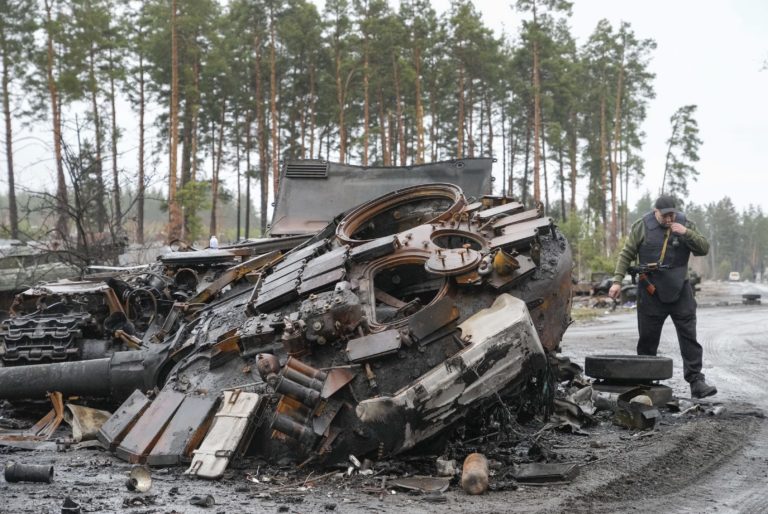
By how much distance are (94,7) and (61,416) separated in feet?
82.1

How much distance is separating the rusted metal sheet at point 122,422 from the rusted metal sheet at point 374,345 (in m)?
1.75

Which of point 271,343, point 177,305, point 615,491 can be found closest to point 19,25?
point 177,305

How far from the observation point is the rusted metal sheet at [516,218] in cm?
591

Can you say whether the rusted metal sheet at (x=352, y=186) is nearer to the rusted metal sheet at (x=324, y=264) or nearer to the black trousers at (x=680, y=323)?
the black trousers at (x=680, y=323)

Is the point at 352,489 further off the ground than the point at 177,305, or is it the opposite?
the point at 177,305

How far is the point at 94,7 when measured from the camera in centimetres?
2756

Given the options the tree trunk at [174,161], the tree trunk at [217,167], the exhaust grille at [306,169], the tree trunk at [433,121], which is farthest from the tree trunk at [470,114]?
the exhaust grille at [306,169]

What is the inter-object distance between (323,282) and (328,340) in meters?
0.70

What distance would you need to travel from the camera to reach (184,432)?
484 centimetres

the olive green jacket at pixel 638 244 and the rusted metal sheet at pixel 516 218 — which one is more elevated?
the rusted metal sheet at pixel 516 218

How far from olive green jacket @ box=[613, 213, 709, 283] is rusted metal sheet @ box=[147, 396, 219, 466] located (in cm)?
420

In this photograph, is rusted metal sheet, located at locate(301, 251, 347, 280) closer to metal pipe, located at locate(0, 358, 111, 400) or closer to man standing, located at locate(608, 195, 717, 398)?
metal pipe, located at locate(0, 358, 111, 400)

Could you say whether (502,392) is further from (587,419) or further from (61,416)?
(61,416)

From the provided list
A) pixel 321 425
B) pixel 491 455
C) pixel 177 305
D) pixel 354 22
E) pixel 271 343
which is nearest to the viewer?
pixel 321 425
